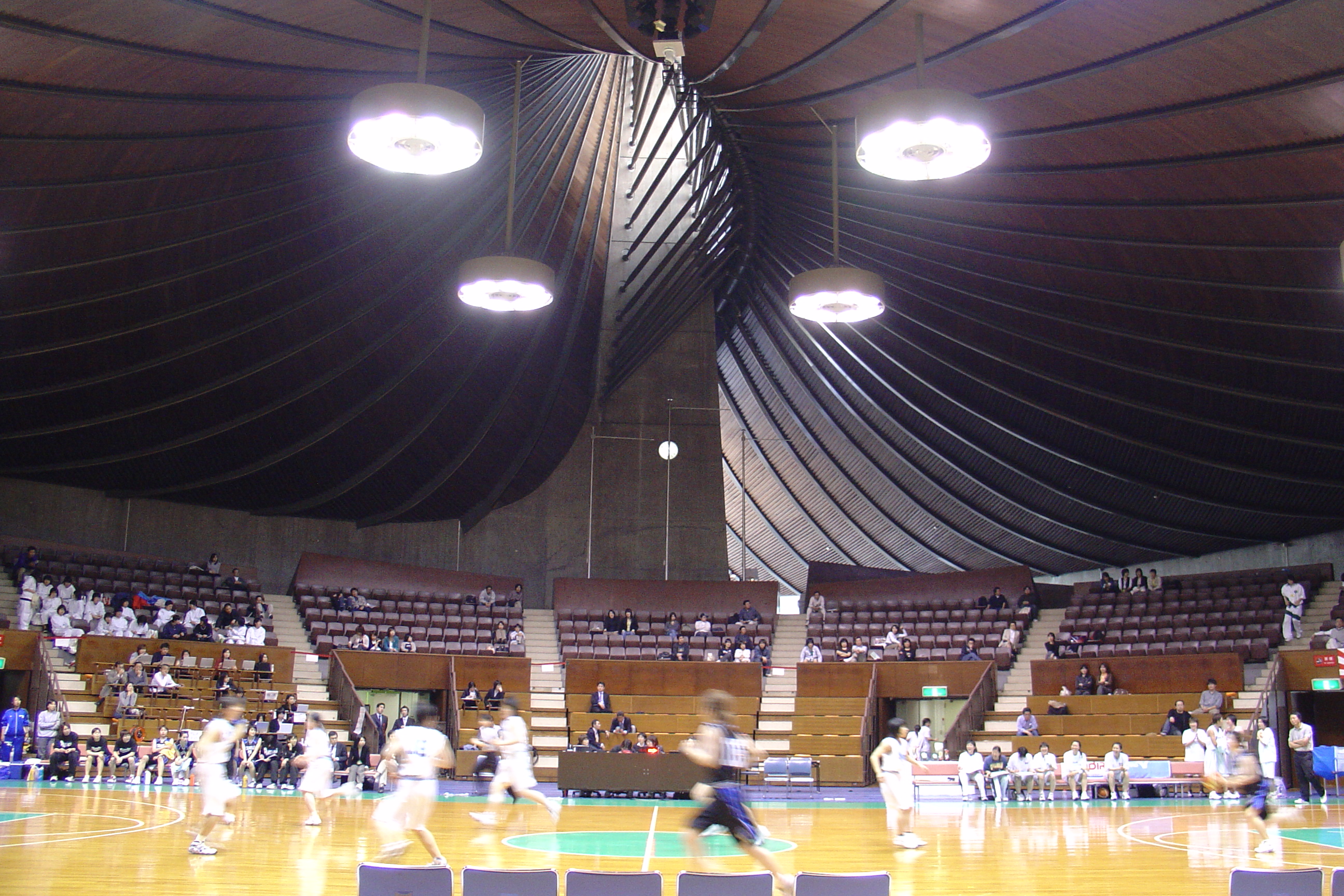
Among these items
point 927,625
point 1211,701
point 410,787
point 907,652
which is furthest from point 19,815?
point 927,625

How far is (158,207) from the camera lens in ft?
67.4

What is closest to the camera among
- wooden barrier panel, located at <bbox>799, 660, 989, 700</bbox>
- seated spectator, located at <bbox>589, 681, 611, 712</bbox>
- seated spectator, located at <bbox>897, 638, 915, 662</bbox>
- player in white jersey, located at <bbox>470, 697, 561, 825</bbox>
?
player in white jersey, located at <bbox>470, 697, 561, 825</bbox>

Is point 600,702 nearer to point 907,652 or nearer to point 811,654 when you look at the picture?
point 811,654

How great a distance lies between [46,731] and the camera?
22.4m

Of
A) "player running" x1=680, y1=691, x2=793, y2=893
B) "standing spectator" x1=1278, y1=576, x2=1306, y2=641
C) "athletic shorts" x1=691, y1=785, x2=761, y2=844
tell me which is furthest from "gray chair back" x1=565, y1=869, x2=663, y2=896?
"standing spectator" x1=1278, y1=576, x2=1306, y2=641

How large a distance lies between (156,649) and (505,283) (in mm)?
14156

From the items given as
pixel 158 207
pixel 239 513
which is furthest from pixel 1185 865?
pixel 239 513

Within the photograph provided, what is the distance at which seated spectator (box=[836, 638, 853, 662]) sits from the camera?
30.0 m

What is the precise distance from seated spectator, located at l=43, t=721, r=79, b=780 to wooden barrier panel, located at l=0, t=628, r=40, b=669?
3.52 metres

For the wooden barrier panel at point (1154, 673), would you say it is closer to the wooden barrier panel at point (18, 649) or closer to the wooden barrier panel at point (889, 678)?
the wooden barrier panel at point (889, 678)

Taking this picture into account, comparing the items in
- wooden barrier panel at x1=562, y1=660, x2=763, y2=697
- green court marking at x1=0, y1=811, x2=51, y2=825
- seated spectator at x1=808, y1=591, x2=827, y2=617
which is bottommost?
green court marking at x1=0, y1=811, x2=51, y2=825

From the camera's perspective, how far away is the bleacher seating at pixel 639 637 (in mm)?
30922

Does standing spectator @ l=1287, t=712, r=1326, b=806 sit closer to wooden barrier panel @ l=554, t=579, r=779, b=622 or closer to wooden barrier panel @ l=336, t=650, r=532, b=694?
wooden barrier panel @ l=554, t=579, r=779, b=622

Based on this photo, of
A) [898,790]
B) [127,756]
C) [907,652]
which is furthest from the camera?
[907,652]
